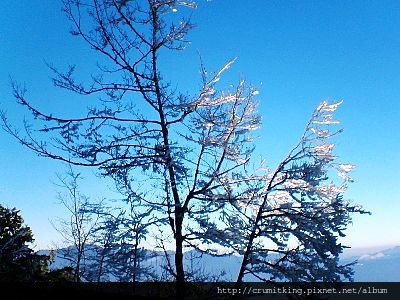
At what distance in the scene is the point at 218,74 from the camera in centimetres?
907

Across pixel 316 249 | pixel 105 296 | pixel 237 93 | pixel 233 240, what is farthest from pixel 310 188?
pixel 105 296

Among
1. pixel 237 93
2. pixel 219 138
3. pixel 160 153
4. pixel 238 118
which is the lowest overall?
pixel 160 153

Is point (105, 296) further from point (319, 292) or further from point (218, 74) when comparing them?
point (218, 74)

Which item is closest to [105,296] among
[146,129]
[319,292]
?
[146,129]

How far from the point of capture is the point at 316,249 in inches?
307

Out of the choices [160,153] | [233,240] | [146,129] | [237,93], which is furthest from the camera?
[237,93]

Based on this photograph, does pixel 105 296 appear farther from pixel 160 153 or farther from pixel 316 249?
pixel 316 249

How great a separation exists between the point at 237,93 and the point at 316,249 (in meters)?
4.21

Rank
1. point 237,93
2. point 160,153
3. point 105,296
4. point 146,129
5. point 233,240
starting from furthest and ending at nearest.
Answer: point 237,93, point 146,129, point 160,153, point 233,240, point 105,296

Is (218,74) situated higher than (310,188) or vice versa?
(218,74)

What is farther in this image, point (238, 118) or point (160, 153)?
point (238, 118)

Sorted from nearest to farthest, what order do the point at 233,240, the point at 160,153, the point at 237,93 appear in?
the point at 233,240
the point at 160,153
the point at 237,93

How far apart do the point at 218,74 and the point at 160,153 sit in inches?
103

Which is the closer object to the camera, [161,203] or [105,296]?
[105,296]
